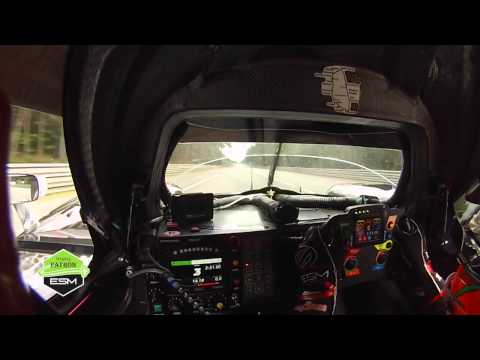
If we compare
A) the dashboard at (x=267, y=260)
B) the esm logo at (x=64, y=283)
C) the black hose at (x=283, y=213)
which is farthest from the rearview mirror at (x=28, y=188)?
the black hose at (x=283, y=213)

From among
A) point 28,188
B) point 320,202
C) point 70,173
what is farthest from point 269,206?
point 28,188

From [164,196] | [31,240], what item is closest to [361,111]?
[164,196]

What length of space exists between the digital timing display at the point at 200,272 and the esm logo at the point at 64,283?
0.51 m

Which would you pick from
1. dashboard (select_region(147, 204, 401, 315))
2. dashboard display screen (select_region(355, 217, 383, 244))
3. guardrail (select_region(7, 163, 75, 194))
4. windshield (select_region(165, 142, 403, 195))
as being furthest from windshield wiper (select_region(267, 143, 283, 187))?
guardrail (select_region(7, 163, 75, 194))

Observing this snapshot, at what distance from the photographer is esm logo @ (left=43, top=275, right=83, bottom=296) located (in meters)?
1.33

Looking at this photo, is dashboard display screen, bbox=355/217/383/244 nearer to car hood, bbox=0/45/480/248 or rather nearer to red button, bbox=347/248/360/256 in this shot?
red button, bbox=347/248/360/256

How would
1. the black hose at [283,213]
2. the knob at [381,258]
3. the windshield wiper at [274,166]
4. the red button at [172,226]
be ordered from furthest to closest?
1. the windshield wiper at [274,166]
2. the knob at [381,258]
3. the black hose at [283,213]
4. the red button at [172,226]

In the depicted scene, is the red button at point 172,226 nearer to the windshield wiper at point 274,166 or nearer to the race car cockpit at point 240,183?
the race car cockpit at point 240,183

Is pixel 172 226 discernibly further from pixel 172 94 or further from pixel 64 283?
pixel 172 94

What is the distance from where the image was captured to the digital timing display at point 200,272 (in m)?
1.38

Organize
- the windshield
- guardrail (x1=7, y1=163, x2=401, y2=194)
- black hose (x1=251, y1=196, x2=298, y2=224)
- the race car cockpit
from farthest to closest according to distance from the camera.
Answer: the windshield, black hose (x1=251, y1=196, x2=298, y2=224), the race car cockpit, guardrail (x1=7, y1=163, x2=401, y2=194)

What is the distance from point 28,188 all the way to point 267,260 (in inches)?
50.7

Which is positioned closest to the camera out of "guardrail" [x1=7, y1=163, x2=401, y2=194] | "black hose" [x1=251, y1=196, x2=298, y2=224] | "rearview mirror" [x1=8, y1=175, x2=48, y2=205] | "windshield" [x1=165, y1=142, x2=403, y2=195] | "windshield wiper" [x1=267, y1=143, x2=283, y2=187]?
"rearview mirror" [x1=8, y1=175, x2=48, y2=205]

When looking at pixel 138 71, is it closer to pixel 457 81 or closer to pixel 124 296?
pixel 124 296
